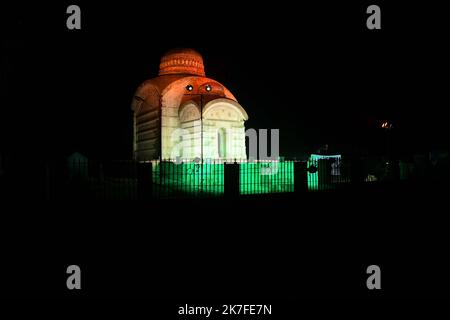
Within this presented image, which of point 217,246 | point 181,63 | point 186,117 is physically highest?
point 181,63

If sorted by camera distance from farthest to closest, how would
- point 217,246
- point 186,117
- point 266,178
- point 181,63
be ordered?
point 181,63 < point 186,117 < point 266,178 < point 217,246

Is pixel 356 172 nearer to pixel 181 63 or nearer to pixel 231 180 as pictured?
pixel 231 180

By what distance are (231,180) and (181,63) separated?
12.0 metres

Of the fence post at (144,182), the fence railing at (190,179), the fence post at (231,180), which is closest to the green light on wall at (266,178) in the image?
the fence railing at (190,179)

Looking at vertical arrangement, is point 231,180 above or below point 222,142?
below

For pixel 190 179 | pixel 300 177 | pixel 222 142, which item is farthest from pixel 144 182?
pixel 222 142

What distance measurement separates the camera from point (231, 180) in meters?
13.5

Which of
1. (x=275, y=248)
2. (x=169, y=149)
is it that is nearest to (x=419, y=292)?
(x=275, y=248)

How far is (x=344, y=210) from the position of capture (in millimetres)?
Result: 12461

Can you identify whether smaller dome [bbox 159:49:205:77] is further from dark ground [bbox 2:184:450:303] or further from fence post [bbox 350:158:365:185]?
dark ground [bbox 2:184:450:303]

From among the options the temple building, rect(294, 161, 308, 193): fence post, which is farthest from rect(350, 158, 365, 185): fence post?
the temple building

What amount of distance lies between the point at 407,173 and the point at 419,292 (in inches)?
714

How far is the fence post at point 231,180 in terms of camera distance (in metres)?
13.4

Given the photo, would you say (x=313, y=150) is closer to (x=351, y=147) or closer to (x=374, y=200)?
(x=351, y=147)
